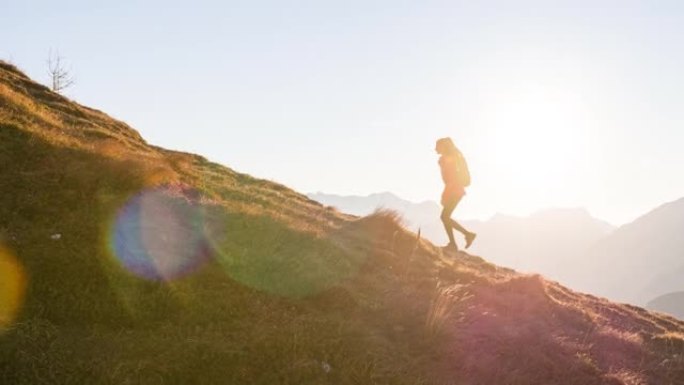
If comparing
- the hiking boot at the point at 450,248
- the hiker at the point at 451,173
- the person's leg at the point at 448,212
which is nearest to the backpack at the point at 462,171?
the hiker at the point at 451,173

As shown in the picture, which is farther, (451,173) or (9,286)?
(451,173)

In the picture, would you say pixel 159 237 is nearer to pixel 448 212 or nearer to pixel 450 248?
pixel 448 212

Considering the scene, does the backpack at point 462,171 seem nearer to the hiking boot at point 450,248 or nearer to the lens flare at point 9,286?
the hiking boot at point 450,248

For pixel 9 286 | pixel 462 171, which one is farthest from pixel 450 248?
pixel 9 286

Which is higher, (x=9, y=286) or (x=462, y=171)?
(x=462, y=171)

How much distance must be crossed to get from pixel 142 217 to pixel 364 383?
5700 mm

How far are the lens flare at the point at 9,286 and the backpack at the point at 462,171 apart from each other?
46.8ft

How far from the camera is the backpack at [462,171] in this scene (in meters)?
19.5

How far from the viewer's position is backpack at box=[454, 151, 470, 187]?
63.8 ft

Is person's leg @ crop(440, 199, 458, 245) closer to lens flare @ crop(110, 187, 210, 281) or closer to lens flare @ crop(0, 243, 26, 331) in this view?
lens flare @ crop(110, 187, 210, 281)

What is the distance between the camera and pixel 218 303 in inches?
363

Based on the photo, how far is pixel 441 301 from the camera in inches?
421

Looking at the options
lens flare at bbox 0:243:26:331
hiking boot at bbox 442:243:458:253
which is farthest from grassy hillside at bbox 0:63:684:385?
hiking boot at bbox 442:243:458:253

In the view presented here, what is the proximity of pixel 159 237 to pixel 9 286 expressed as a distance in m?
2.84
